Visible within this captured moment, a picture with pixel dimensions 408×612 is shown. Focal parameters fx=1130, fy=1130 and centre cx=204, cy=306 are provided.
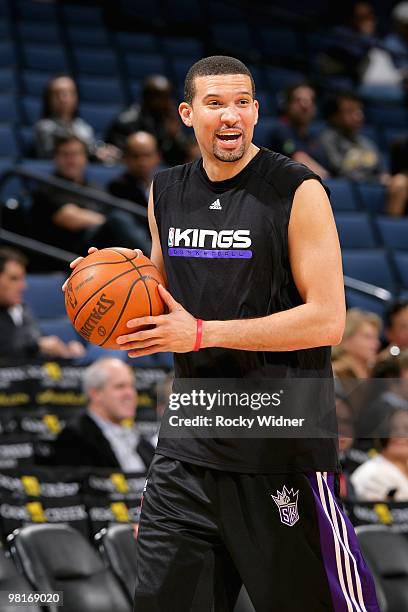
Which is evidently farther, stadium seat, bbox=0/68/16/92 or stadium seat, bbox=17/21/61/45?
stadium seat, bbox=17/21/61/45

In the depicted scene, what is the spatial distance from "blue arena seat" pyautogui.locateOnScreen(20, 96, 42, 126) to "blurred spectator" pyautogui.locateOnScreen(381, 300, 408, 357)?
371cm

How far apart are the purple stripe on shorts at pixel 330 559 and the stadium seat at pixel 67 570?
1.60 metres

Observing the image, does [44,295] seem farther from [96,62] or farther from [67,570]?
[96,62]

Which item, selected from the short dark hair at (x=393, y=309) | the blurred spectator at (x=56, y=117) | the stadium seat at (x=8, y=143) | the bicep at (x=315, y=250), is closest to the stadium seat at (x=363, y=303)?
→ the short dark hair at (x=393, y=309)

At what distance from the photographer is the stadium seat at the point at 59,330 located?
22.4ft

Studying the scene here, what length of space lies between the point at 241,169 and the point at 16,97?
6.54 metres

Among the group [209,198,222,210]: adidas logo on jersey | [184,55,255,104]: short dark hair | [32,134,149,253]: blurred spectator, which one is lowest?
[209,198,222,210]: adidas logo on jersey

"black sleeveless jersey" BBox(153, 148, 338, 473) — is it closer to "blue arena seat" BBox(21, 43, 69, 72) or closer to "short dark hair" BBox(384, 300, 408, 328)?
"short dark hair" BBox(384, 300, 408, 328)

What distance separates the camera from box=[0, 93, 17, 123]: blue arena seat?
354 inches

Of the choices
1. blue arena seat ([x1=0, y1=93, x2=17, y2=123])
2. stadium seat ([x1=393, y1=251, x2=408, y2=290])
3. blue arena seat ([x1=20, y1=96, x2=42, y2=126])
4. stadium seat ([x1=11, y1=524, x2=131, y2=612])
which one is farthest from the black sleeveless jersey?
blue arena seat ([x1=20, y1=96, x2=42, y2=126])

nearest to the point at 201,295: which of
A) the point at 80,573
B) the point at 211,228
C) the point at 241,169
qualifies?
the point at 211,228

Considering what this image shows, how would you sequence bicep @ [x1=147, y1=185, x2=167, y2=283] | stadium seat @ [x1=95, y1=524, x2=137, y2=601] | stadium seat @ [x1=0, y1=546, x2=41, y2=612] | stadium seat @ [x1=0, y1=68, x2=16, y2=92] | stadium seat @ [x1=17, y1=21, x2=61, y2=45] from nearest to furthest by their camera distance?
bicep @ [x1=147, y1=185, x2=167, y2=283]
stadium seat @ [x1=0, y1=546, x2=41, y2=612]
stadium seat @ [x1=95, y1=524, x2=137, y2=601]
stadium seat @ [x1=0, y1=68, x2=16, y2=92]
stadium seat @ [x1=17, y1=21, x2=61, y2=45]

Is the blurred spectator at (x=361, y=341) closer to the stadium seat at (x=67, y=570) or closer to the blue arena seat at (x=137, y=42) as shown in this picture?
the stadium seat at (x=67, y=570)

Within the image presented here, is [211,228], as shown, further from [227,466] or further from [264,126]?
[264,126]
